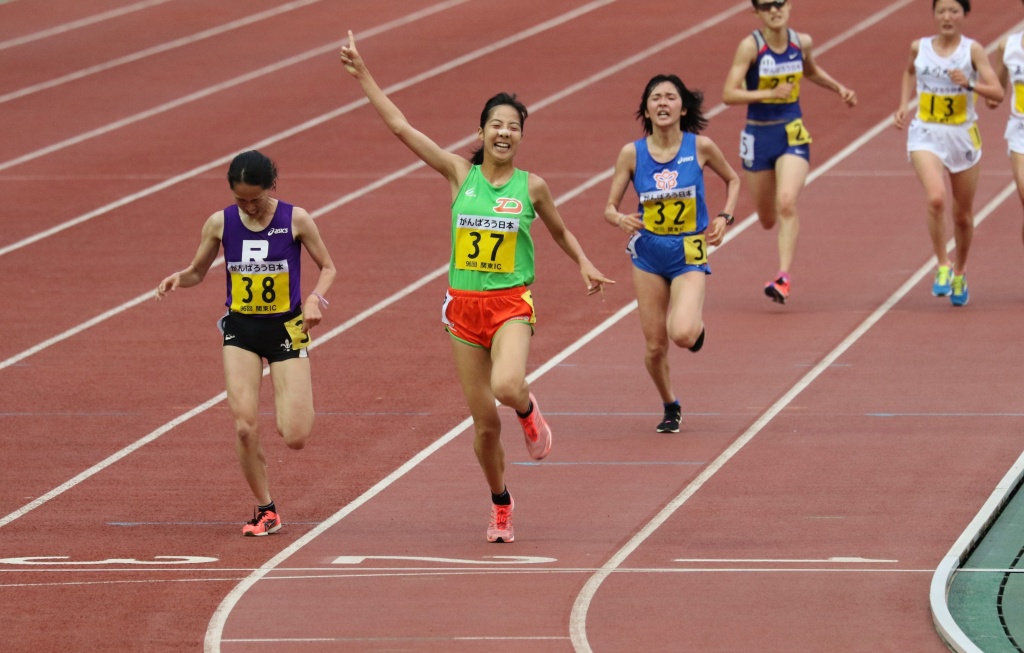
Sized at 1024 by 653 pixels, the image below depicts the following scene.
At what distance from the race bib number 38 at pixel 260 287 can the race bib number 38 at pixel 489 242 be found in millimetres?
942

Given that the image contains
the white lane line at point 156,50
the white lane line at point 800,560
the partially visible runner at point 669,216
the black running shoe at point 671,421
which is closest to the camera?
the white lane line at point 800,560

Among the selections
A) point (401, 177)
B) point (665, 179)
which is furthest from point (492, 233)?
point (401, 177)

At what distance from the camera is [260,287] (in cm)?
941

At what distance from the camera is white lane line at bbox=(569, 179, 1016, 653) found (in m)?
7.90

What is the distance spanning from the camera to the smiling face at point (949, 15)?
553 inches

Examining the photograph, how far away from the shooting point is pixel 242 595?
8.36 m

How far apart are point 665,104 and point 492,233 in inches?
93.5

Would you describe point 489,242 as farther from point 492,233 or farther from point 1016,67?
point 1016,67

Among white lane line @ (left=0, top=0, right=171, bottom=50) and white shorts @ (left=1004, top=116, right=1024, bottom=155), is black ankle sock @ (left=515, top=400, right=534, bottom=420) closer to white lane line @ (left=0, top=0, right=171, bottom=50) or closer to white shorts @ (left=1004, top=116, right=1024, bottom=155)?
white shorts @ (left=1004, top=116, right=1024, bottom=155)

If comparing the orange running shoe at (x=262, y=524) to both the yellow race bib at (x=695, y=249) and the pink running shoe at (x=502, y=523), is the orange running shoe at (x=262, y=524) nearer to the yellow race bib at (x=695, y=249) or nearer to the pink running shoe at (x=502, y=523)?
the pink running shoe at (x=502, y=523)

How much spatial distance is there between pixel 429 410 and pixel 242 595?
413 centimetres

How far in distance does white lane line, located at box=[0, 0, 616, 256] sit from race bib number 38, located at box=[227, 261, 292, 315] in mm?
9081

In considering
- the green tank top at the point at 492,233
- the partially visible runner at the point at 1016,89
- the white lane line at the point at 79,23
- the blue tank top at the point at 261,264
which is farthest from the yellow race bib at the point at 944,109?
the white lane line at the point at 79,23

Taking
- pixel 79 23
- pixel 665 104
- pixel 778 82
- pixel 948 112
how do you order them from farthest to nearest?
pixel 79 23 < pixel 778 82 < pixel 948 112 < pixel 665 104
